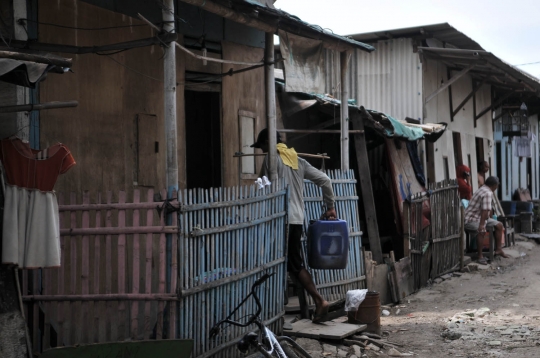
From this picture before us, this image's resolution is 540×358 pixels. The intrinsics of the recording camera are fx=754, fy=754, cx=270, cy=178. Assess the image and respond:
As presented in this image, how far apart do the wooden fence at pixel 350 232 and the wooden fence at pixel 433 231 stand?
5.37ft

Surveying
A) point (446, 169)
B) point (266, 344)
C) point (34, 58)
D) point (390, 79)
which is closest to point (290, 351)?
point (266, 344)

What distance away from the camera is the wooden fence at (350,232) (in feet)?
31.8

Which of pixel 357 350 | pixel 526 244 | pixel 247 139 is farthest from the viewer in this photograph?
pixel 526 244

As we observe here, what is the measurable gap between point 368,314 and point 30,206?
14.7 ft

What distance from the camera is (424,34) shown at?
1605 cm

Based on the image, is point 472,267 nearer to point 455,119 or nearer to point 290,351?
point 455,119

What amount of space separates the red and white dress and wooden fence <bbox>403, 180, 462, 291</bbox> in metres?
7.21

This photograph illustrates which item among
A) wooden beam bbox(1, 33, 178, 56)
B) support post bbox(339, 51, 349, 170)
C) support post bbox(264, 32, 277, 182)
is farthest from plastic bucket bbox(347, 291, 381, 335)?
wooden beam bbox(1, 33, 178, 56)

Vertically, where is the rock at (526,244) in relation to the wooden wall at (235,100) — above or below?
below

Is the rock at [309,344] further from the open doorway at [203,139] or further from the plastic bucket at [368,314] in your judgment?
the open doorway at [203,139]

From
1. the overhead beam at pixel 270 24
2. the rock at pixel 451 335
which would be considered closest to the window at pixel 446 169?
the overhead beam at pixel 270 24

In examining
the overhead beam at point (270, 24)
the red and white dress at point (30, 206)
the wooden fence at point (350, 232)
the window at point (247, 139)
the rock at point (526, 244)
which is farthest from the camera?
the rock at point (526, 244)

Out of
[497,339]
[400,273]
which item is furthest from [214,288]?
[400,273]

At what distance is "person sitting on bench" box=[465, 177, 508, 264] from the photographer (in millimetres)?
15062
